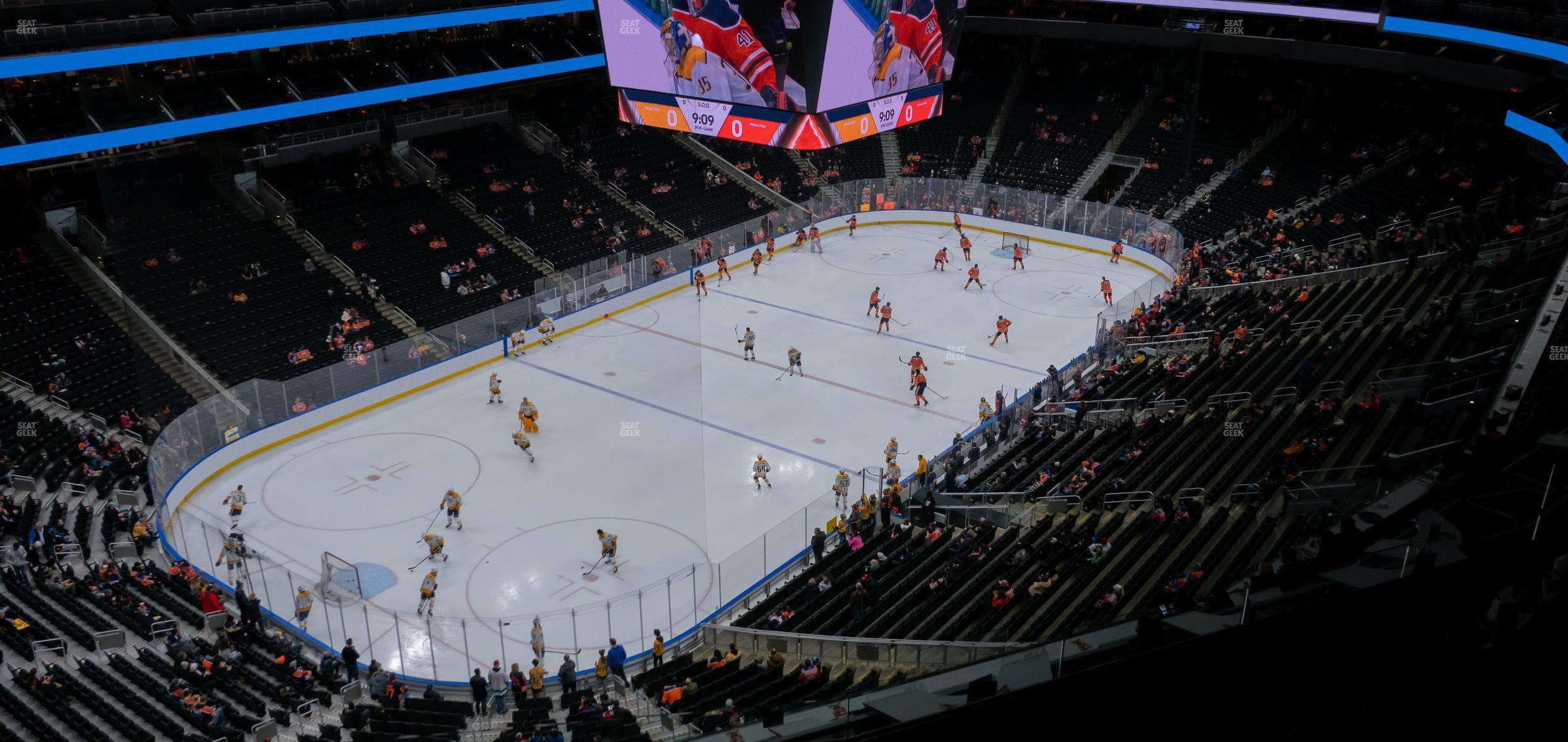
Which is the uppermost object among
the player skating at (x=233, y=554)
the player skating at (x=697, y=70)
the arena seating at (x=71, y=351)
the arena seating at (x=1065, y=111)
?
the player skating at (x=697, y=70)

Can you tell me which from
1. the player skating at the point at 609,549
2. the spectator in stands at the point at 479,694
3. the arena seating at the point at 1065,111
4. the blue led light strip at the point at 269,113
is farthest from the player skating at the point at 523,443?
the arena seating at the point at 1065,111

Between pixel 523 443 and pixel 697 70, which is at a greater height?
pixel 697 70

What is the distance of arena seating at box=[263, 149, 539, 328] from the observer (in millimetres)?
30656

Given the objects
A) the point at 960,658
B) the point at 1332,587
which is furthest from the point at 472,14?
the point at 1332,587

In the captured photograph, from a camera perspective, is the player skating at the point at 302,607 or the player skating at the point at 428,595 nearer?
the player skating at the point at 302,607

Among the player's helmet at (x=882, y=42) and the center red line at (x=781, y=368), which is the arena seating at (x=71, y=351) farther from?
the player's helmet at (x=882, y=42)

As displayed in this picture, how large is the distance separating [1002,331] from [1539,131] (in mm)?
13145

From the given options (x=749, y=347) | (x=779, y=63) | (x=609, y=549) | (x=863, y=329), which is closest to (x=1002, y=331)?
(x=863, y=329)

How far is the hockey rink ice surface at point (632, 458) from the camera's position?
1783cm

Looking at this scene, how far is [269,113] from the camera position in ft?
99.8

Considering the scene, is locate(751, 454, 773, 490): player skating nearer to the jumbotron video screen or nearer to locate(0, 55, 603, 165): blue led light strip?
the jumbotron video screen

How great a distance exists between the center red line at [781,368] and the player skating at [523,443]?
711 centimetres

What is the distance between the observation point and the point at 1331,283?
1089 inches

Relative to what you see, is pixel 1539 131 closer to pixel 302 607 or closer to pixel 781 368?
pixel 781 368
